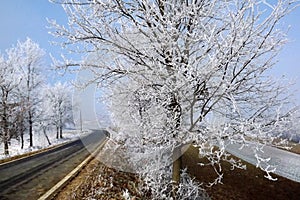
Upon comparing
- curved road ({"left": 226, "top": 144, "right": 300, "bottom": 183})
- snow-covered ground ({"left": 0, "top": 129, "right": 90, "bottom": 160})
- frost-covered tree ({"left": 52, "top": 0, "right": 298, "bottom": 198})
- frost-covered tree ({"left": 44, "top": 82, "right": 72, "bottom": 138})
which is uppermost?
frost-covered tree ({"left": 44, "top": 82, "right": 72, "bottom": 138})

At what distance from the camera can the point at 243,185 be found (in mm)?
13539

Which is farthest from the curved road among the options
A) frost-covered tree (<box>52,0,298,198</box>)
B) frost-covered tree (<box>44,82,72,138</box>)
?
frost-covered tree (<box>44,82,72,138</box>)

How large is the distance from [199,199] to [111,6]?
22.0 feet

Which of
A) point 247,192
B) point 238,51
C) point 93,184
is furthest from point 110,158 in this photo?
point 238,51

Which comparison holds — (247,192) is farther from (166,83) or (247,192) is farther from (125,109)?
(166,83)

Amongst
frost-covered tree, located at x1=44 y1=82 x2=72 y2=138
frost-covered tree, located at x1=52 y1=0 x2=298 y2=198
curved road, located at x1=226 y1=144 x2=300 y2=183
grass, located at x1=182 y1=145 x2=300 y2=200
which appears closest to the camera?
frost-covered tree, located at x1=52 y1=0 x2=298 y2=198

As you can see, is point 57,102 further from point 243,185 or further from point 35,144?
point 243,185

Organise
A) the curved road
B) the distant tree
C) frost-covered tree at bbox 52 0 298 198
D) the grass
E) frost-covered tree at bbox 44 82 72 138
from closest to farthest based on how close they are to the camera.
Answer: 1. frost-covered tree at bbox 52 0 298 198
2. the grass
3. the curved road
4. the distant tree
5. frost-covered tree at bbox 44 82 72 138

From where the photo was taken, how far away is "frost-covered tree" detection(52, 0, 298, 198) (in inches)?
146

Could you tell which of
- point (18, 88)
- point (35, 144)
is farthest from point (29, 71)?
point (35, 144)

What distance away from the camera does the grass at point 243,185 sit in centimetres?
1158

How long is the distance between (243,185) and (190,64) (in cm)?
1157

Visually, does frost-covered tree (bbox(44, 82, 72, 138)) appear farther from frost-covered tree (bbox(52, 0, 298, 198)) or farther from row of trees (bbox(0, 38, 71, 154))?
frost-covered tree (bbox(52, 0, 298, 198))

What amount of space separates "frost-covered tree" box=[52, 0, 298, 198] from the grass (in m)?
6.58
